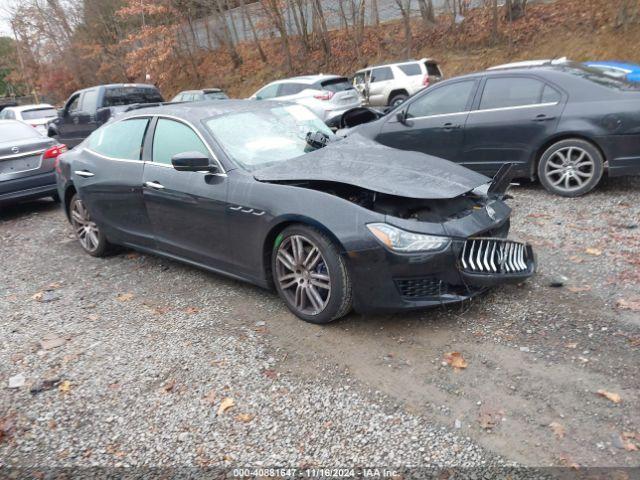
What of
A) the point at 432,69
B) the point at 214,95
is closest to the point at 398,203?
the point at 432,69

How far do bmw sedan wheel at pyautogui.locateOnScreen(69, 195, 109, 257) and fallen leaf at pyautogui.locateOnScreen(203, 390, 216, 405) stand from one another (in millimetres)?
3120

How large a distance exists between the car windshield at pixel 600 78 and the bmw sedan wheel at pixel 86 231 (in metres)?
5.81

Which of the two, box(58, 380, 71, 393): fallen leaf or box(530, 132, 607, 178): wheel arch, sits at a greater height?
box(530, 132, 607, 178): wheel arch

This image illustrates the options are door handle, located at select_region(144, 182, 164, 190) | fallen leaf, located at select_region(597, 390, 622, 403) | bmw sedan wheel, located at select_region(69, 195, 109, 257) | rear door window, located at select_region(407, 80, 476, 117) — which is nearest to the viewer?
fallen leaf, located at select_region(597, 390, 622, 403)

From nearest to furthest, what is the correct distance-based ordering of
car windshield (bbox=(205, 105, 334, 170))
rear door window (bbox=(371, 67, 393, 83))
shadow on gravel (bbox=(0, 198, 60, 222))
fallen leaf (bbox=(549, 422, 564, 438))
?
fallen leaf (bbox=(549, 422, 564, 438)), car windshield (bbox=(205, 105, 334, 170)), shadow on gravel (bbox=(0, 198, 60, 222)), rear door window (bbox=(371, 67, 393, 83))

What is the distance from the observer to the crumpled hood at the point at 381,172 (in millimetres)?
3584

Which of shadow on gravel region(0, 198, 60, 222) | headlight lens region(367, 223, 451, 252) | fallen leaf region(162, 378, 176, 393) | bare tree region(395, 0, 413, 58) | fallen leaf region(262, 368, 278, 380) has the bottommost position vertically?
fallen leaf region(262, 368, 278, 380)

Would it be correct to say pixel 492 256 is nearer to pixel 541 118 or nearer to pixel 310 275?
pixel 310 275

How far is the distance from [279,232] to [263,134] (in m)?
1.18

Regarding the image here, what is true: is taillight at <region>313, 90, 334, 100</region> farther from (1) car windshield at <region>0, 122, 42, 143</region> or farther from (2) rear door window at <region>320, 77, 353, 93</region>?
(1) car windshield at <region>0, 122, 42, 143</region>

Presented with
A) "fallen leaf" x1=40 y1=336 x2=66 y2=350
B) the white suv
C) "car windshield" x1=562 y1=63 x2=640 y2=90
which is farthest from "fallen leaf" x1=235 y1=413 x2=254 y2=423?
the white suv

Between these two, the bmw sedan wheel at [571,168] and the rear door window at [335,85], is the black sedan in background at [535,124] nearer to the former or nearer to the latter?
the bmw sedan wheel at [571,168]

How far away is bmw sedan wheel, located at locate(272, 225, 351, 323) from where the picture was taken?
351cm

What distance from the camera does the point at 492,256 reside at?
11.8ft
